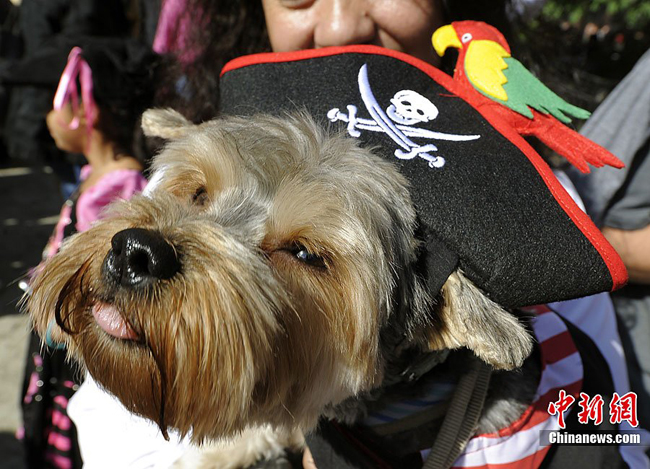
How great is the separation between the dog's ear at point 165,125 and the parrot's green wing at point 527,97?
1.04 m

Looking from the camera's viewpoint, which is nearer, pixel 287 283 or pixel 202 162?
pixel 287 283

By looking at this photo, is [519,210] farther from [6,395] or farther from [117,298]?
[6,395]

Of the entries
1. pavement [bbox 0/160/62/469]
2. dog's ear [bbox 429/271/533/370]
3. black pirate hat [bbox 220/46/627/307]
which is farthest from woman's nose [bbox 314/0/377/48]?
pavement [bbox 0/160/62/469]

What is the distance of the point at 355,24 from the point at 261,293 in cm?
109

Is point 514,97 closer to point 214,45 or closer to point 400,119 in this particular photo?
point 400,119

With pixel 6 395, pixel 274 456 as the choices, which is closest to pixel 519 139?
pixel 274 456

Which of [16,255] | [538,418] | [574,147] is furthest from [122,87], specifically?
[16,255]

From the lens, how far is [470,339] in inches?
57.6

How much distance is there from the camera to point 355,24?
6.41 ft

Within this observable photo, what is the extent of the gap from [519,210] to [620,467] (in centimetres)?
110

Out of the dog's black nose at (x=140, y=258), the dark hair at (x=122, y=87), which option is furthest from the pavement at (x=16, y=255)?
A: the dark hair at (x=122, y=87)

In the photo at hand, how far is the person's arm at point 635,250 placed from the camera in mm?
2217

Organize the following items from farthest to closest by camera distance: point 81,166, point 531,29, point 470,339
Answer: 1. point 81,166
2. point 531,29
3. point 470,339

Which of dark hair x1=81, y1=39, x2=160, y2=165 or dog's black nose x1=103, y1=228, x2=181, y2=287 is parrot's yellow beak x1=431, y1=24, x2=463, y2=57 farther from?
dark hair x1=81, y1=39, x2=160, y2=165
